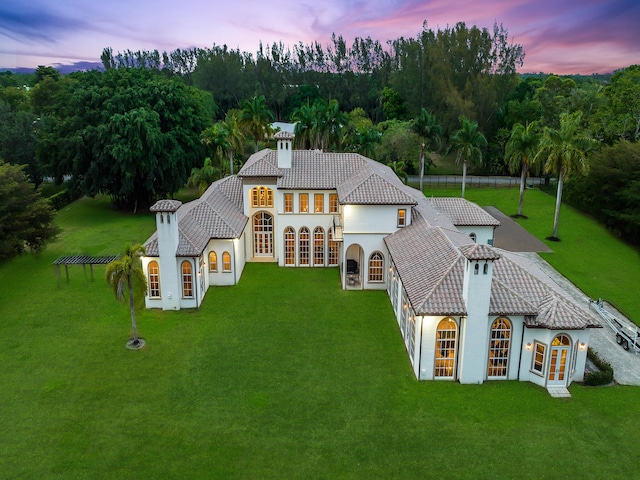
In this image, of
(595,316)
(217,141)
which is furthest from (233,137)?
(595,316)

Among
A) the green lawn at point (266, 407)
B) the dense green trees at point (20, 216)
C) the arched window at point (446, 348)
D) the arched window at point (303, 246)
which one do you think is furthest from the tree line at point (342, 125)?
the arched window at point (446, 348)

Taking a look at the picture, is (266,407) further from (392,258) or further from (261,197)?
(261,197)

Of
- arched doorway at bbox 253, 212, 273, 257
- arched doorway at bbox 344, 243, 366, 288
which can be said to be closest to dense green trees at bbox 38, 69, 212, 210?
arched doorway at bbox 253, 212, 273, 257

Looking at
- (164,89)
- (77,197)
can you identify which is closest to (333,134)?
(164,89)

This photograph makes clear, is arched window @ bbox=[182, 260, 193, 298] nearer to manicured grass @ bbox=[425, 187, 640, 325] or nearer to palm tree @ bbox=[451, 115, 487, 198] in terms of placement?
manicured grass @ bbox=[425, 187, 640, 325]

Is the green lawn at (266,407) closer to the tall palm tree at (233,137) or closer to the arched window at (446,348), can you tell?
the arched window at (446,348)
